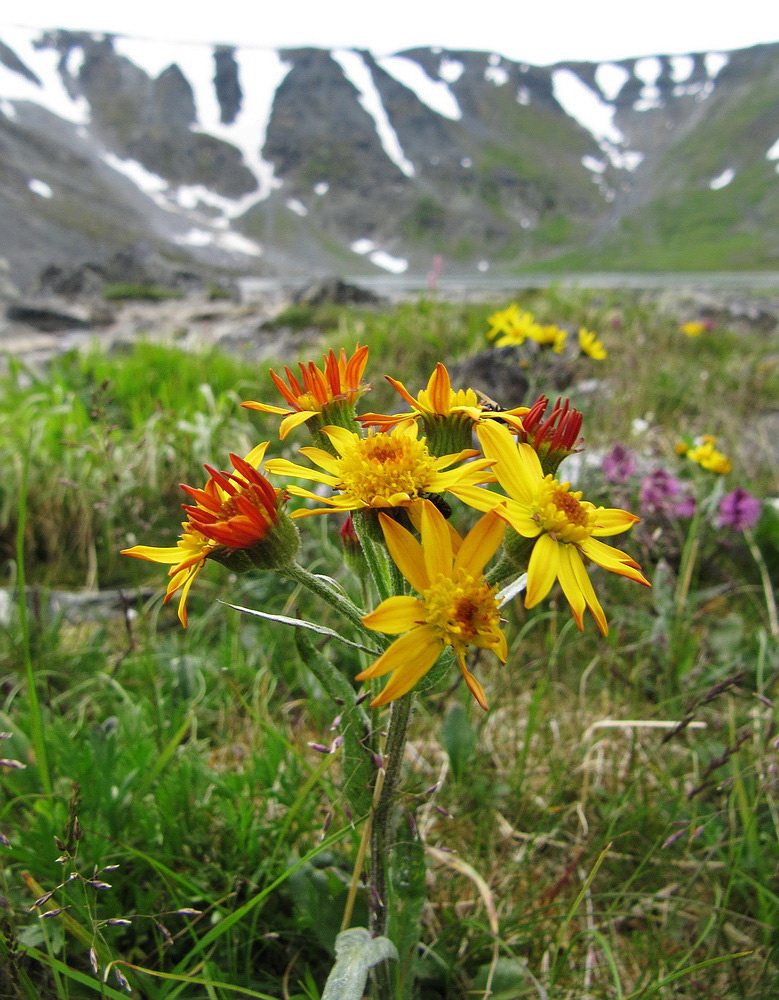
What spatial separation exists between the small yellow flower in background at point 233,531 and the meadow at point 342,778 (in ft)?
0.40

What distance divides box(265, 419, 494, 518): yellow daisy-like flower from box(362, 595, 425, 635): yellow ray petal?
5.7 inches

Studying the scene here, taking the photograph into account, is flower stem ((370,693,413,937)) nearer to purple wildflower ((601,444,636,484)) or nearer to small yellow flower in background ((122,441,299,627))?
small yellow flower in background ((122,441,299,627))

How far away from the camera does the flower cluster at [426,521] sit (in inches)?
31.2

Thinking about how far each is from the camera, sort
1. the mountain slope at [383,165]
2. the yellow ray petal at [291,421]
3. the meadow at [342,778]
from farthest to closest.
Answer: the mountain slope at [383,165], the meadow at [342,778], the yellow ray petal at [291,421]

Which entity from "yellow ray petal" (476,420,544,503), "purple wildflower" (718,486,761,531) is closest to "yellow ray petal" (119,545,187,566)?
"yellow ray petal" (476,420,544,503)

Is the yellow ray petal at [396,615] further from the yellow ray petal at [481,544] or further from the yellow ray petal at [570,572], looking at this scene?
the yellow ray petal at [570,572]

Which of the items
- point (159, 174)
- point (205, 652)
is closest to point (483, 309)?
point (205, 652)

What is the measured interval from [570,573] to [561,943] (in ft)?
3.75

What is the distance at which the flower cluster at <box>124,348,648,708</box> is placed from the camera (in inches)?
31.2

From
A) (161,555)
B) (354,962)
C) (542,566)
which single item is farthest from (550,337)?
(354,962)

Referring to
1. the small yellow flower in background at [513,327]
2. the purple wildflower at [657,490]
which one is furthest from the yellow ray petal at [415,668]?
the small yellow flower in background at [513,327]

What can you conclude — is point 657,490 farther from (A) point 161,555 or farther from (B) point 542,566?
(A) point 161,555

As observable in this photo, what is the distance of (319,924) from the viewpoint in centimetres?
130

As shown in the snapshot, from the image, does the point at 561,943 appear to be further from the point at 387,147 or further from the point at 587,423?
the point at 387,147
